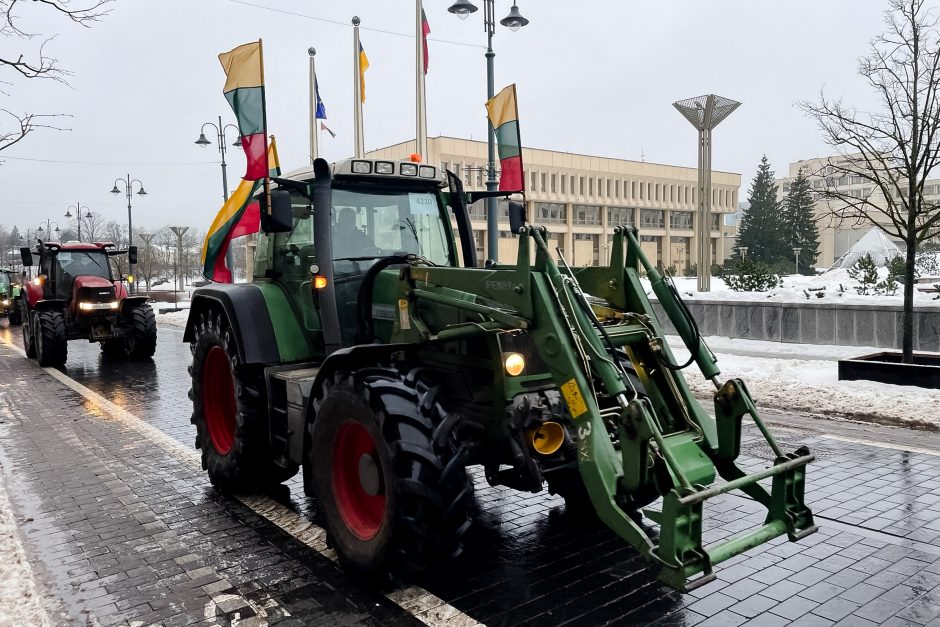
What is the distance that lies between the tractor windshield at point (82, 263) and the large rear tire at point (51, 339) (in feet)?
5.34

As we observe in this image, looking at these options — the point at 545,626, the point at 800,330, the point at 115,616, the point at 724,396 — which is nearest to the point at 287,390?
the point at 115,616

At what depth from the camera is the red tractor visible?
50.6ft

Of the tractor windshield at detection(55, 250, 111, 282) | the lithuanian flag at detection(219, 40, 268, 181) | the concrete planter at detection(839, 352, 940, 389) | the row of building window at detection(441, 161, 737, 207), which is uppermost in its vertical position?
the row of building window at detection(441, 161, 737, 207)

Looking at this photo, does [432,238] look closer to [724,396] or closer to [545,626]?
[724,396]

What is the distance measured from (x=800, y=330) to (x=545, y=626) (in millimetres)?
13823

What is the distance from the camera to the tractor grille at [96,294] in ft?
52.2

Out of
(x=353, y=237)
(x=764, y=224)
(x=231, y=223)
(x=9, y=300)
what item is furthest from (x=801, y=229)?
(x=353, y=237)

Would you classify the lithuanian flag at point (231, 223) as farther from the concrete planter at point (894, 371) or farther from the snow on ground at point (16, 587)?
the concrete planter at point (894, 371)

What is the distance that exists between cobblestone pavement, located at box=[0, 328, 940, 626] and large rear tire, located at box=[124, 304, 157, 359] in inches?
335

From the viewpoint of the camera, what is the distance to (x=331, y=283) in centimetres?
546

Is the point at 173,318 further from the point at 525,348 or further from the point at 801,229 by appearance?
the point at 801,229

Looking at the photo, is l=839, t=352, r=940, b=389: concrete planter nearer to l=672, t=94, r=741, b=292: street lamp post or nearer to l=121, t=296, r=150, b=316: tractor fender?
l=672, t=94, r=741, b=292: street lamp post

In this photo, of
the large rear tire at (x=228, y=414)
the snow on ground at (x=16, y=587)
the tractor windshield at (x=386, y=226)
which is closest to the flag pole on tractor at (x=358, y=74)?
the large rear tire at (x=228, y=414)

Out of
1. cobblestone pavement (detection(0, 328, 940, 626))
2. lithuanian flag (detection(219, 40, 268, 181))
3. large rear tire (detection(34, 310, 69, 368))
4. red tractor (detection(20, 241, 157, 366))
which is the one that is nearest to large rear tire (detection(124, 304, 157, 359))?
red tractor (detection(20, 241, 157, 366))
